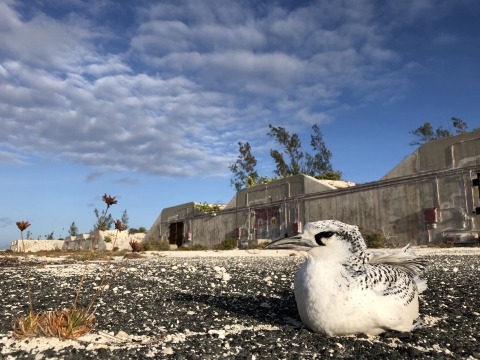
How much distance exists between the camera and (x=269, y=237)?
2906 cm

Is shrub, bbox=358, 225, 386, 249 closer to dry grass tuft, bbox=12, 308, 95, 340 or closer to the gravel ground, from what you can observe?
the gravel ground

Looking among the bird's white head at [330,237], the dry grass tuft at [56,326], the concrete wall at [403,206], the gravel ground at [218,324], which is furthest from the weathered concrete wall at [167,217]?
the bird's white head at [330,237]

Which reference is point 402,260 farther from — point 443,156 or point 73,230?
point 73,230

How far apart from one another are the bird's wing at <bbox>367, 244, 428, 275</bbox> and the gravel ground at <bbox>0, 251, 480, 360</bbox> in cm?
51

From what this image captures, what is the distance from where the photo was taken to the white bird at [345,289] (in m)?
2.97

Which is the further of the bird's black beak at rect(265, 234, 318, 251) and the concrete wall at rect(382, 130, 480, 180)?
the concrete wall at rect(382, 130, 480, 180)

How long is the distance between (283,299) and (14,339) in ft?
10.0

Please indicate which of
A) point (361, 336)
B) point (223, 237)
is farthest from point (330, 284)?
point (223, 237)

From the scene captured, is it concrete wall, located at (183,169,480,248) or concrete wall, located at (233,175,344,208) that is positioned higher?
concrete wall, located at (233,175,344,208)

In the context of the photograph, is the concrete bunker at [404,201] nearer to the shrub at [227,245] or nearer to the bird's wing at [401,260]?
the shrub at [227,245]

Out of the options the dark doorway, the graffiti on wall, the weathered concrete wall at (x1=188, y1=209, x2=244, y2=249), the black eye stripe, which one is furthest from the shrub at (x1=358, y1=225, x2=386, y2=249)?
the dark doorway

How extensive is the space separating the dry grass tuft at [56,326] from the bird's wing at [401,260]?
2.72 meters

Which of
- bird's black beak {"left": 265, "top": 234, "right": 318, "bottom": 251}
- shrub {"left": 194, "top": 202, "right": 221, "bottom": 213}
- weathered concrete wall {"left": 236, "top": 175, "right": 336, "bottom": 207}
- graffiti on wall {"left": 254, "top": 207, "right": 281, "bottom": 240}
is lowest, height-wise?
bird's black beak {"left": 265, "top": 234, "right": 318, "bottom": 251}

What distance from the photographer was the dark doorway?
1555 inches
